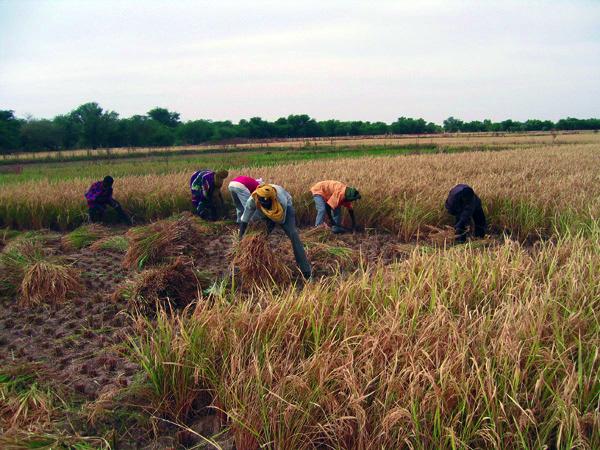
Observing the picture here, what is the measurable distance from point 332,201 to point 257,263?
2.33 metres

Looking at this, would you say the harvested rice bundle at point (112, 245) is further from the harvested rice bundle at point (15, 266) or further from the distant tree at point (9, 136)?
the distant tree at point (9, 136)

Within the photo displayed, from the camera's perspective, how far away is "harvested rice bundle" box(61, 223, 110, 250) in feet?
22.2

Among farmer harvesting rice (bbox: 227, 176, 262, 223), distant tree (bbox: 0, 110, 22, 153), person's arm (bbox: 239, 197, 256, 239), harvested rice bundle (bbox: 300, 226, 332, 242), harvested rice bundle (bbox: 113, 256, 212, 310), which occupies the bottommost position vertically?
harvested rice bundle (bbox: 113, 256, 212, 310)

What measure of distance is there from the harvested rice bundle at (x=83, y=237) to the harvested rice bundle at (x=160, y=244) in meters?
1.05

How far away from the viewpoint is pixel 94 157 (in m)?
26.7

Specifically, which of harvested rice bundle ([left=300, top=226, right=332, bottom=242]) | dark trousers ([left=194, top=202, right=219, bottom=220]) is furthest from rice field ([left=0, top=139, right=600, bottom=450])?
dark trousers ([left=194, top=202, right=219, bottom=220])

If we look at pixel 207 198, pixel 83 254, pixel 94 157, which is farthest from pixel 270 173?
pixel 94 157

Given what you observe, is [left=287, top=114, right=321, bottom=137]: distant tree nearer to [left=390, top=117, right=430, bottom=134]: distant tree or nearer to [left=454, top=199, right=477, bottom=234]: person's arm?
[left=390, top=117, right=430, bottom=134]: distant tree

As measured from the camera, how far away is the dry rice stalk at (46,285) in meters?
4.59

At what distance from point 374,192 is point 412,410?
20.4 feet

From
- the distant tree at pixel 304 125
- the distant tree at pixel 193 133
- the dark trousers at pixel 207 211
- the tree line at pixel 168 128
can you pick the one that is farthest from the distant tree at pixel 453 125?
the dark trousers at pixel 207 211

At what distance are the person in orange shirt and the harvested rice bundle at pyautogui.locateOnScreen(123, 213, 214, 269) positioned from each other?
201cm

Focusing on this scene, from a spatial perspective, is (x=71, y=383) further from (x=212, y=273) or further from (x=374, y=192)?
(x=374, y=192)

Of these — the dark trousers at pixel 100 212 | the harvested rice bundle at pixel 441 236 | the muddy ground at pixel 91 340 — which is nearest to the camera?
the muddy ground at pixel 91 340
